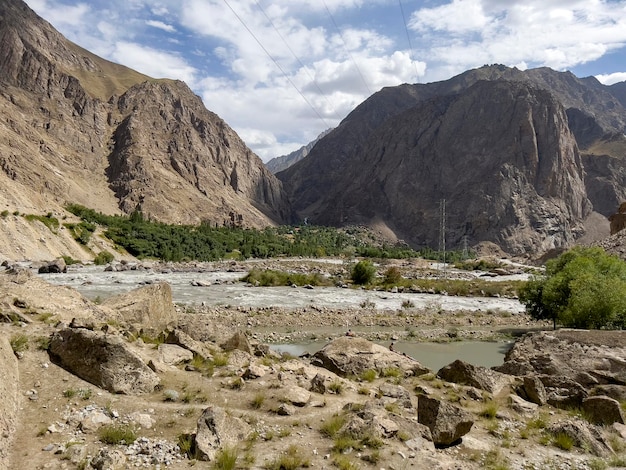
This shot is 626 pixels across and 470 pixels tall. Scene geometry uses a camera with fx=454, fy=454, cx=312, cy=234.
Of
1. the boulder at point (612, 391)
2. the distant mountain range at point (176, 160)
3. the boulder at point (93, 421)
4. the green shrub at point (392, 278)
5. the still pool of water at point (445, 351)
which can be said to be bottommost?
the still pool of water at point (445, 351)

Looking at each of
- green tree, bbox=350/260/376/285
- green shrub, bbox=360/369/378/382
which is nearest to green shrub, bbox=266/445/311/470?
green shrub, bbox=360/369/378/382

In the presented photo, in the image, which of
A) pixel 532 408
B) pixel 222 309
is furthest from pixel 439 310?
pixel 532 408

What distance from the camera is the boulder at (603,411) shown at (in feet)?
36.9

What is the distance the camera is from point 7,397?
26.4 feet

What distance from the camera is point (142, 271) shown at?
56.7 metres

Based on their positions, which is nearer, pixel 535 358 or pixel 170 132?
pixel 535 358

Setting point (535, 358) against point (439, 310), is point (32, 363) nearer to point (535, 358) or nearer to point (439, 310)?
point (535, 358)

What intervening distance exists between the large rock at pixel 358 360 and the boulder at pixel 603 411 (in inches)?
178

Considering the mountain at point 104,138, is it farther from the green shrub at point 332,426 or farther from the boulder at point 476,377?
the green shrub at point 332,426

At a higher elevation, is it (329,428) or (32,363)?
(32,363)

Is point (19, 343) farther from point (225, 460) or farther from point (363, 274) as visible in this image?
point (363, 274)

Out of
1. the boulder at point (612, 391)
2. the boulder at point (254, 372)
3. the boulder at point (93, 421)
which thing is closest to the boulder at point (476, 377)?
the boulder at point (612, 391)

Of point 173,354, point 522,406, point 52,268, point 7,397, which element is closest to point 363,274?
point 52,268

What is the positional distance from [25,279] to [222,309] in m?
19.7
